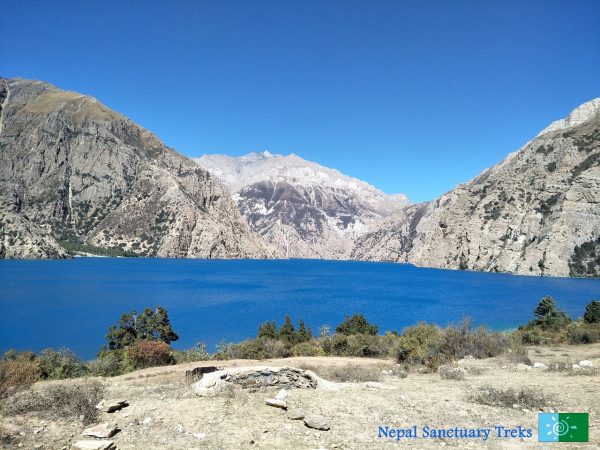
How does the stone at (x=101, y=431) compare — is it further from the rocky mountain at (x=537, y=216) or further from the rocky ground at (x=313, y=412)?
the rocky mountain at (x=537, y=216)

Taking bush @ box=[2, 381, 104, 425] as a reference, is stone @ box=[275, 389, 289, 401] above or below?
above

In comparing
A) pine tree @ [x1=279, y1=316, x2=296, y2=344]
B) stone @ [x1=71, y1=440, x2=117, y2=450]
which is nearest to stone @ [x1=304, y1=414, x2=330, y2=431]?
stone @ [x1=71, y1=440, x2=117, y2=450]

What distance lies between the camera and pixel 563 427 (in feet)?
30.6

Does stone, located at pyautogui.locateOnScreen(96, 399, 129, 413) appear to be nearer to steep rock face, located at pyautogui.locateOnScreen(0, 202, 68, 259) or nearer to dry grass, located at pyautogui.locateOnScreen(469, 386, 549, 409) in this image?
dry grass, located at pyautogui.locateOnScreen(469, 386, 549, 409)

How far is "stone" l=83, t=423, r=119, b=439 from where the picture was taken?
28.5ft

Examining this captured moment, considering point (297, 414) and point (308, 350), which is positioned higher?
point (297, 414)

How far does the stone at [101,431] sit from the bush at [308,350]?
1832cm

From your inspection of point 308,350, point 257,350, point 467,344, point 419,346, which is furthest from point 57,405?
point 467,344

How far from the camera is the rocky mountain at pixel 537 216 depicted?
12606 cm

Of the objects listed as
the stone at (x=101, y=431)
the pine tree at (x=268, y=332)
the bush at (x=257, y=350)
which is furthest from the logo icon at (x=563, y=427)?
the pine tree at (x=268, y=332)

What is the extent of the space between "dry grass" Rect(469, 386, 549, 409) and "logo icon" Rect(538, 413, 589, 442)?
1223 millimetres

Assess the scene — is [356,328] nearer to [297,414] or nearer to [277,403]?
[277,403]

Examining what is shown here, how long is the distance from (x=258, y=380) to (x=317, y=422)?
11.4 feet

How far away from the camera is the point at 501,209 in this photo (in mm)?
157125
